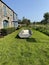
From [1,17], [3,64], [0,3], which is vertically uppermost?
[0,3]

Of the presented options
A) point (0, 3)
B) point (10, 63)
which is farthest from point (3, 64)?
point (0, 3)

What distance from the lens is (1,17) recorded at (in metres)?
24.5

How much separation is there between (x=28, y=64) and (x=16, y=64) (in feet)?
2.16

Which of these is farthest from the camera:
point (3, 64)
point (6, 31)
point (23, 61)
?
point (6, 31)

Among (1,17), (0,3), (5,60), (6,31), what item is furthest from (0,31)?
(5,60)

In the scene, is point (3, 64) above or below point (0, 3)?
below

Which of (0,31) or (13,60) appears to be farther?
(0,31)

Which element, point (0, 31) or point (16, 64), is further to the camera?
point (0, 31)

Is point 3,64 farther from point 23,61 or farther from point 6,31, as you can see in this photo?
point 6,31

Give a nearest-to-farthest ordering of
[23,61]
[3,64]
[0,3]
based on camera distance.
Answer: [3,64]
[23,61]
[0,3]

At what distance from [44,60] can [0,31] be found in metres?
14.9

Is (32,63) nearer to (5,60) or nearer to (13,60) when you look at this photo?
(13,60)

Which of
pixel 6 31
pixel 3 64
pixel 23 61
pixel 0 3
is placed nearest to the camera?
pixel 3 64

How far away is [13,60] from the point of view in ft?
24.2
